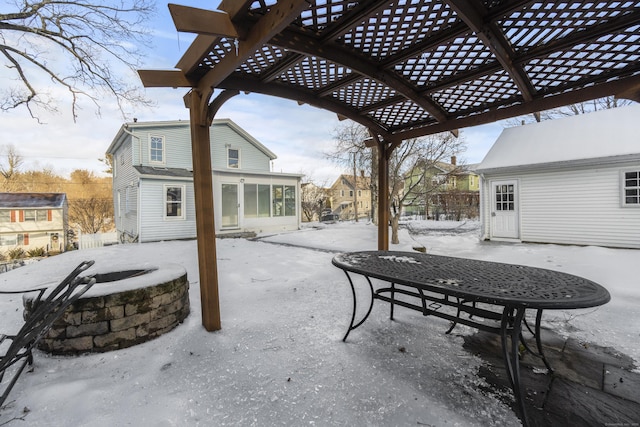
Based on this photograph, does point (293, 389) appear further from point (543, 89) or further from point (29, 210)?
point (29, 210)

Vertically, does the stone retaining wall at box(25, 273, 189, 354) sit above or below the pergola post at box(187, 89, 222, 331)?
below

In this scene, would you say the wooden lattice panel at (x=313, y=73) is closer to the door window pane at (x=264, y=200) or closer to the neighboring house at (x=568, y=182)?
the neighboring house at (x=568, y=182)

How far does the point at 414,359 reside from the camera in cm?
224

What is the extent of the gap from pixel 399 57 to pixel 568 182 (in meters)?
8.37

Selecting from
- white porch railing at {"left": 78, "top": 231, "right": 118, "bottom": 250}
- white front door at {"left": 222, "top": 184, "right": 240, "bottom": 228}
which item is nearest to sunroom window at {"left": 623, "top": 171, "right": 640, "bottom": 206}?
white front door at {"left": 222, "top": 184, "right": 240, "bottom": 228}

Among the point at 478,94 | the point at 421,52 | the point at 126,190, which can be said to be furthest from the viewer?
the point at 126,190

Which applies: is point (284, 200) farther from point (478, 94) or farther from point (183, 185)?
point (478, 94)

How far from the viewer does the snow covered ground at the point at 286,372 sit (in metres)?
1.65

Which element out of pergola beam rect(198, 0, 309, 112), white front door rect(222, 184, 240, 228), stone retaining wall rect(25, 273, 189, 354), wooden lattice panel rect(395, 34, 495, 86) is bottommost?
stone retaining wall rect(25, 273, 189, 354)

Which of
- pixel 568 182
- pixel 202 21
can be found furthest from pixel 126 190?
pixel 568 182

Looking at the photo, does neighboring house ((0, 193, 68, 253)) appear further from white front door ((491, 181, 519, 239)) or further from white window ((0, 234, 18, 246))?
white front door ((491, 181, 519, 239))

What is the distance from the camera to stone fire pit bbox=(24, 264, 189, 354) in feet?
7.57

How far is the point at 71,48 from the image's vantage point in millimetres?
7992

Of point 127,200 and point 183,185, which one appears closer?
point 183,185
